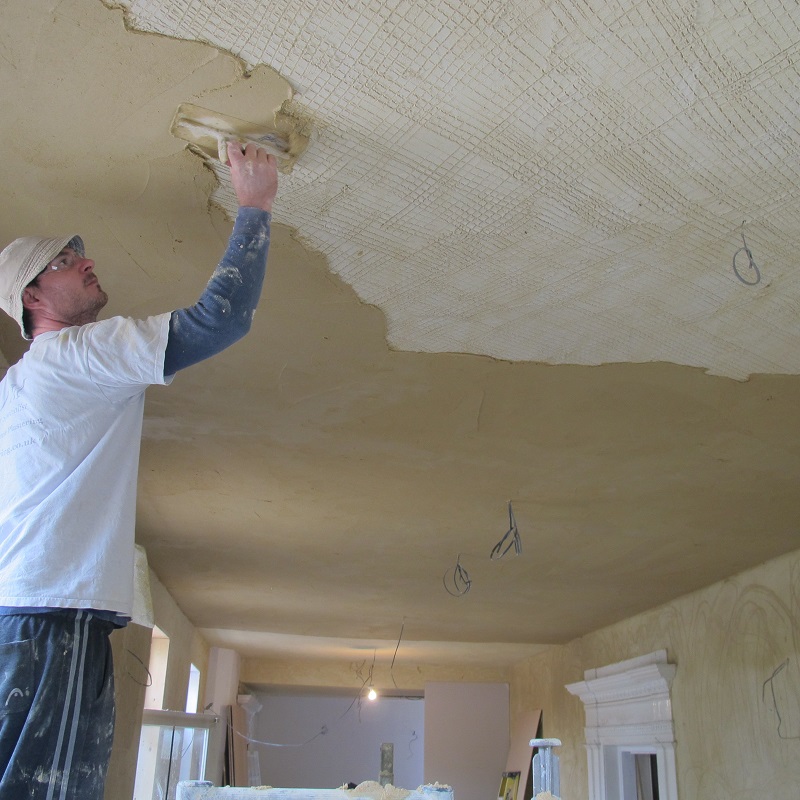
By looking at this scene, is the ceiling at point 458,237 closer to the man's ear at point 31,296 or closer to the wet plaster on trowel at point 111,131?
the wet plaster on trowel at point 111,131

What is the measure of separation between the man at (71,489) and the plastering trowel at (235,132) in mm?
115

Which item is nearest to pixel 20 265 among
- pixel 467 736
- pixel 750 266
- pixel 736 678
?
pixel 750 266

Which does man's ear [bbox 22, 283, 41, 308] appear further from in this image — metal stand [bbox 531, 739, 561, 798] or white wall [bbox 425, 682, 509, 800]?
white wall [bbox 425, 682, 509, 800]

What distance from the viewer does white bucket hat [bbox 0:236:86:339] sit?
1527mm

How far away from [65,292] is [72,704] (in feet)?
2.54

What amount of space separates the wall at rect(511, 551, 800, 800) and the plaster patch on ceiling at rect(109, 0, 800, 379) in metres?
3.04

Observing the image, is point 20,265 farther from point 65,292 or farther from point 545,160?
point 545,160

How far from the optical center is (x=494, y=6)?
132 cm

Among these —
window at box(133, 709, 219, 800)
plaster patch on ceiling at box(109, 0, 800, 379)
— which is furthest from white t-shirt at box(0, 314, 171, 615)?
window at box(133, 709, 219, 800)

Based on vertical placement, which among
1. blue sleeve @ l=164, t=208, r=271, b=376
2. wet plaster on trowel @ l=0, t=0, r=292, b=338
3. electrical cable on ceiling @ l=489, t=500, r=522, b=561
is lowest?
blue sleeve @ l=164, t=208, r=271, b=376

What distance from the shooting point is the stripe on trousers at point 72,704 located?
119 centimetres

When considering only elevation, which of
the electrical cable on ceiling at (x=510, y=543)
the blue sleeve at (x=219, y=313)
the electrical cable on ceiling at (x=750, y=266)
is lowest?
the blue sleeve at (x=219, y=313)

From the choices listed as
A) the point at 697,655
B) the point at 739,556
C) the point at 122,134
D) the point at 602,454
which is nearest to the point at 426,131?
the point at 122,134

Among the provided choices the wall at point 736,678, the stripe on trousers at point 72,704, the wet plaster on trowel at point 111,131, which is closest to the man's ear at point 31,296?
the wet plaster on trowel at point 111,131
